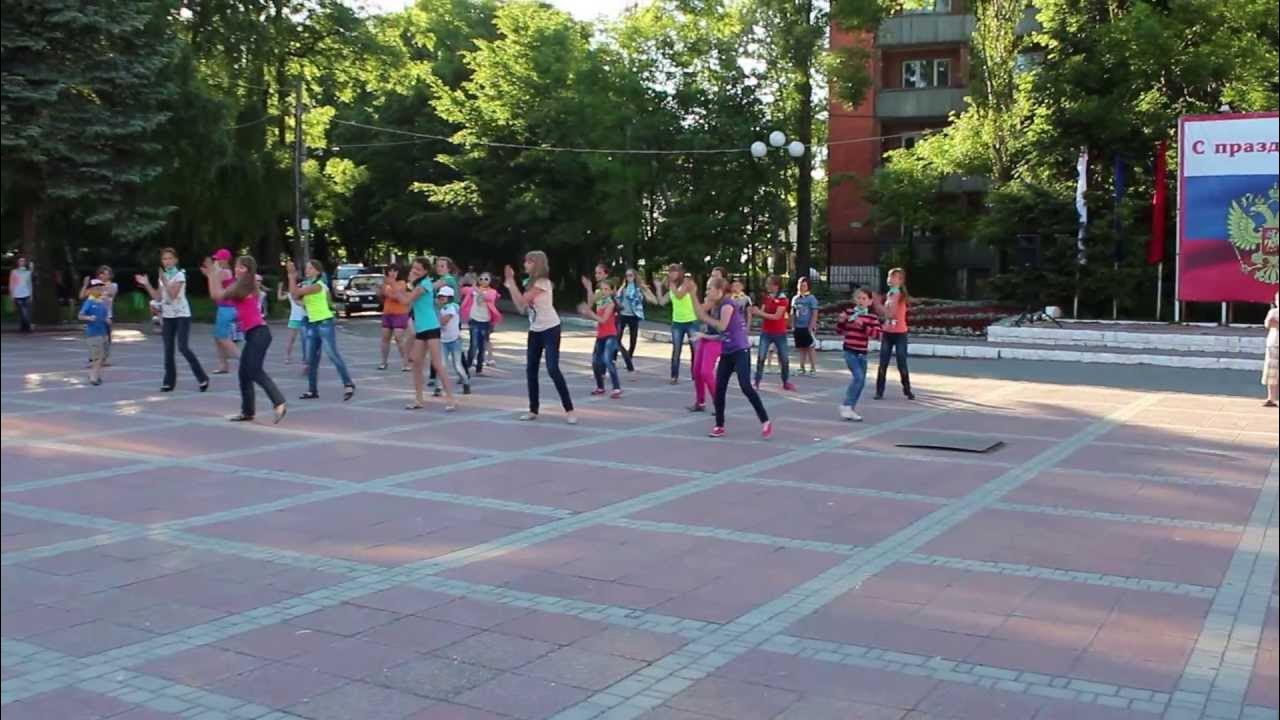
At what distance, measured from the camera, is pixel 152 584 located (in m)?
6.46

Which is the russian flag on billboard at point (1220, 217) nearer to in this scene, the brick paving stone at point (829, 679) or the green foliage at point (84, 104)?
the brick paving stone at point (829, 679)

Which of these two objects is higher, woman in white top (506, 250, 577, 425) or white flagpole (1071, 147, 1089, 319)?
white flagpole (1071, 147, 1089, 319)

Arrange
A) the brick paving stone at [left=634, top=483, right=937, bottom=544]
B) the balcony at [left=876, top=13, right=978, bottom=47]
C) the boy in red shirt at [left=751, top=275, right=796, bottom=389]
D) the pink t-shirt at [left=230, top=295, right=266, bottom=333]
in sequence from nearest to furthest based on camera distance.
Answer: the brick paving stone at [left=634, top=483, right=937, bottom=544] < the pink t-shirt at [left=230, top=295, right=266, bottom=333] < the boy in red shirt at [left=751, top=275, right=796, bottom=389] < the balcony at [left=876, top=13, right=978, bottom=47]

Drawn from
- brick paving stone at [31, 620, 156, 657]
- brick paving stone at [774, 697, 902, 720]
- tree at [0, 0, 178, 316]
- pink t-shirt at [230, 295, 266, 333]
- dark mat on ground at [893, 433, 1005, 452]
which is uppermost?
tree at [0, 0, 178, 316]

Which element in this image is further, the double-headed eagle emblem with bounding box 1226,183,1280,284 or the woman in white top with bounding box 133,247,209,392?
the double-headed eagle emblem with bounding box 1226,183,1280,284

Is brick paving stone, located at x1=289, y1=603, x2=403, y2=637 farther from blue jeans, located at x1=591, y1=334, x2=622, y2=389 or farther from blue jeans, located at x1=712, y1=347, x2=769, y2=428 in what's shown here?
blue jeans, located at x1=591, y1=334, x2=622, y2=389

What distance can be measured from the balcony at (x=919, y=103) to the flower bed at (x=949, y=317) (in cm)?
1136

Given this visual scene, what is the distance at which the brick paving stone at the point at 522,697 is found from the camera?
4809 millimetres

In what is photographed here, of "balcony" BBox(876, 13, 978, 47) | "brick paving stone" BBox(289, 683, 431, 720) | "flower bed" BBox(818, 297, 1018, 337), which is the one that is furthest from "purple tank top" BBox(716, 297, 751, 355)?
"balcony" BBox(876, 13, 978, 47)

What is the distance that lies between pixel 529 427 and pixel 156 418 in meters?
4.10

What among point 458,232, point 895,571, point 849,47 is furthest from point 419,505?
point 458,232

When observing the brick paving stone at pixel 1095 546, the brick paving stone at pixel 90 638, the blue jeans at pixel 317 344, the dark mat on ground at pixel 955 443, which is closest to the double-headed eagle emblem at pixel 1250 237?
the dark mat on ground at pixel 955 443

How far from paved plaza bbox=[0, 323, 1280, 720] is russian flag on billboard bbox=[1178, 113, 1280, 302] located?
1497 centimetres

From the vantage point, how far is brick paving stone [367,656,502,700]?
501 cm
